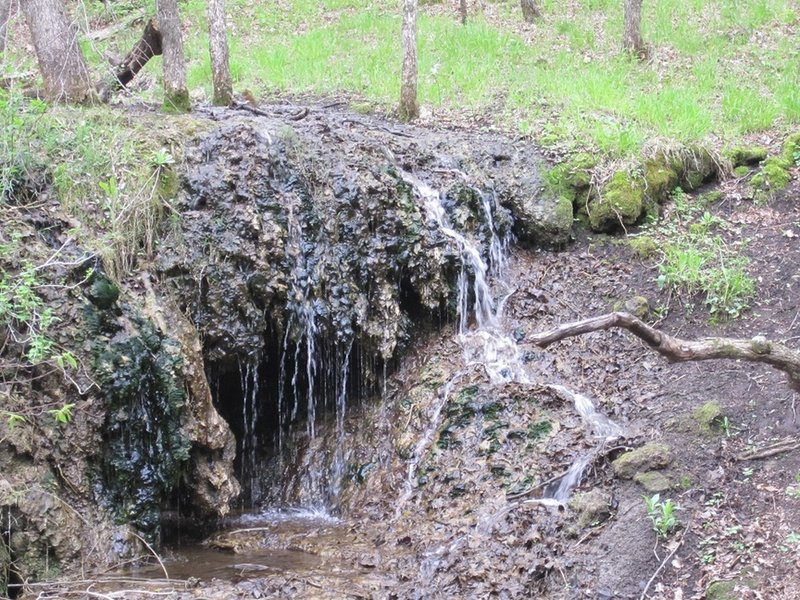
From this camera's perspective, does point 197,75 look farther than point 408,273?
Yes

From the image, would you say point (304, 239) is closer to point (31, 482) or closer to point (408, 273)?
point (408, 273)

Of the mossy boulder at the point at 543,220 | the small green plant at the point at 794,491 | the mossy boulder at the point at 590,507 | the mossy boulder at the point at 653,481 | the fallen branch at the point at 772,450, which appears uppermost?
the mossy boulder at the point at 543,220

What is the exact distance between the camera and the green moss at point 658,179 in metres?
8.73

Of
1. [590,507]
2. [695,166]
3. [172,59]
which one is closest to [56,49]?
[172,59]

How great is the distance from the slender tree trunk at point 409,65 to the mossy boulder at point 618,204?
130 inches

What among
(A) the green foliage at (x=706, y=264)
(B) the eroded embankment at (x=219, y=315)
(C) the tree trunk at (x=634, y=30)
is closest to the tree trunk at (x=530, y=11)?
(C) the tree trunk at (x=634, y=30)

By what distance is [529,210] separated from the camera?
855 centimetres

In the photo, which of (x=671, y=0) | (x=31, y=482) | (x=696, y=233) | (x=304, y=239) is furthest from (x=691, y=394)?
(x=671, y=0)

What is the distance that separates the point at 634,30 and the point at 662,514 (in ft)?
34.0

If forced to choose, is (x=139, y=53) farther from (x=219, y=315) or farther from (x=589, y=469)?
(x=589, y=469)

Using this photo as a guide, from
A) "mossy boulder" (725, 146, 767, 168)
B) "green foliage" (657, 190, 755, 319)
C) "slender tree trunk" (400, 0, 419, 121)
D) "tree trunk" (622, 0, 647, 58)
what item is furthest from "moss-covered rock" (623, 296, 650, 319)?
"tree trunk" (622, 0, 647, 58)

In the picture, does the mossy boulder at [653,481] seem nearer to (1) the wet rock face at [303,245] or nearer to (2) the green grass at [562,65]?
(1) the wet rock face at [303,245]

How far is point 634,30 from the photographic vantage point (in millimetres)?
12562

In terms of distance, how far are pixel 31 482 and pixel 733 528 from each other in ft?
15.8
